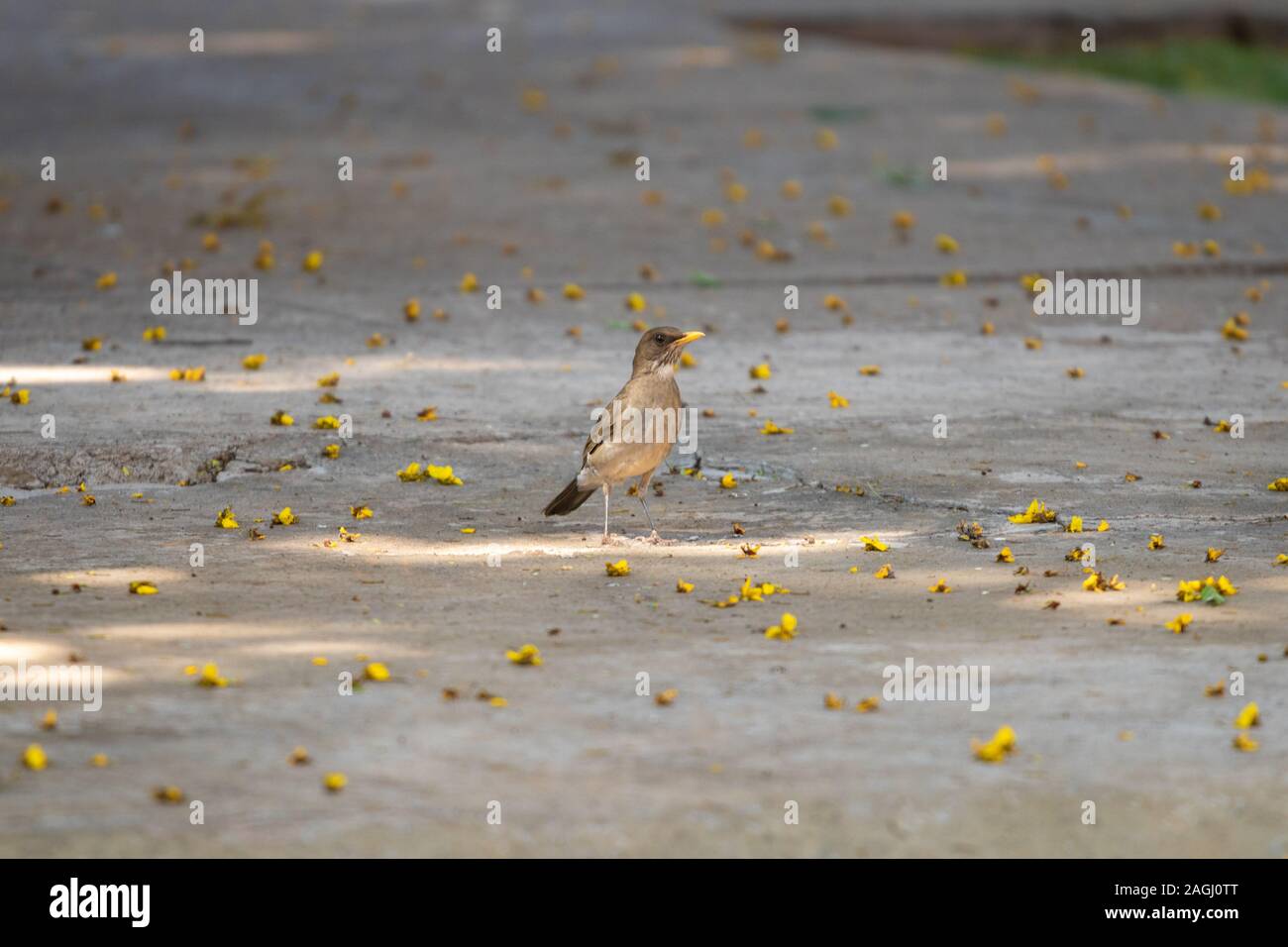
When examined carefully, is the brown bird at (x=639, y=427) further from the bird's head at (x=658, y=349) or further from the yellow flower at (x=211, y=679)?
the yellow flower at (x=211, y=679)

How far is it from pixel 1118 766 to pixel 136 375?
6.04 m

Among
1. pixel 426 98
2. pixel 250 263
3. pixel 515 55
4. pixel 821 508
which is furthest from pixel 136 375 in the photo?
pixel 515 55

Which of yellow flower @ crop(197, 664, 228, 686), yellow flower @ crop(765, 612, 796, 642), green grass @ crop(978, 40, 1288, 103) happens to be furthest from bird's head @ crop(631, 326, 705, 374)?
green grass @ crop(978, 40, 1288, 103)

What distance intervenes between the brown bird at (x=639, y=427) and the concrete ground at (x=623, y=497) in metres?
0.24

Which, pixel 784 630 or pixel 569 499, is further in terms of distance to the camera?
pixel 569 499

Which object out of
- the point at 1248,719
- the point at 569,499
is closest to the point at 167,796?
the point at 1248,719

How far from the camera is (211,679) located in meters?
4.70

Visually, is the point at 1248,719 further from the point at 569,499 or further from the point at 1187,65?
the point at 1187,65

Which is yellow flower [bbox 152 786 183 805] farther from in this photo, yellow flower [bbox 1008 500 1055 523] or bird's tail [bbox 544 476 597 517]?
yellow flower [bbox 1008 500 1055 523]

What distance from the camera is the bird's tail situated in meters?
6.42

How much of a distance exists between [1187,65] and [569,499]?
16.9 meters

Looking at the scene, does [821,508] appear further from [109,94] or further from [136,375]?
[109,94]

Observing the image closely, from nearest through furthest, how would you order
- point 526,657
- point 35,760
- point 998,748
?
1. point 35,760
2. point 998,748
3. point 526,657

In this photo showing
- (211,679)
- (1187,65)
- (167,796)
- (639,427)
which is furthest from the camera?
(1187,65)
